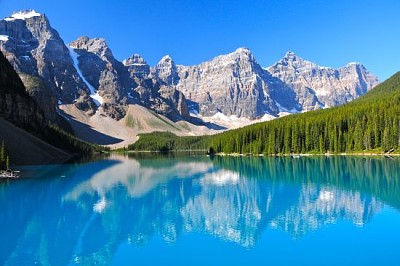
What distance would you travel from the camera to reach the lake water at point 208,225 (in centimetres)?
2266

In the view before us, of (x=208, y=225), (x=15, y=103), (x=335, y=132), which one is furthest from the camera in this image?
(x=15, y=103)

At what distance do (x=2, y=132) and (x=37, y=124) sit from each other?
160 ft

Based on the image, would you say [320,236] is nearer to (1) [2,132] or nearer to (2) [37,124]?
(1) [2,132]

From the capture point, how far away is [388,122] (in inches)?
4262

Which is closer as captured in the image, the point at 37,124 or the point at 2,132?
the point at 2,132

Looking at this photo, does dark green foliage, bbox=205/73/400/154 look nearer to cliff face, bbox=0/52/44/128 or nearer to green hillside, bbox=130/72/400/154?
green hillside, bbox=130/72/400/154

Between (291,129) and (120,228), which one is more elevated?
(291,129)

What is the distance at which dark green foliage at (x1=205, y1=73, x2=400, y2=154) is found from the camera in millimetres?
109625

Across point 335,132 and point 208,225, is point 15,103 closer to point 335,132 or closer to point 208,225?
point 335,132

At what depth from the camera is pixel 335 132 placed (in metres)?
120

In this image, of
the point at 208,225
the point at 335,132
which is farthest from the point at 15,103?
the point at 208,225

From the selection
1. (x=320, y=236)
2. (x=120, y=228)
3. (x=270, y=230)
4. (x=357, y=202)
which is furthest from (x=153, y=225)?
(x=357, y=202)

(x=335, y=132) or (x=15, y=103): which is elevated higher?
(x=15, y=103)

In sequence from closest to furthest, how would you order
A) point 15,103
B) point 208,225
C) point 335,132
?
1. point 208,225
2. point 335,132
3. point 15,103
